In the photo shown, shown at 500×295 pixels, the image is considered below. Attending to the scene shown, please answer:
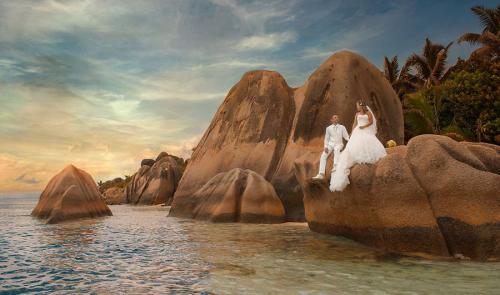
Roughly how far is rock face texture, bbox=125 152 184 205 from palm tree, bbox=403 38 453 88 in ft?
87.8

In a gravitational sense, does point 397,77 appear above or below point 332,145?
above

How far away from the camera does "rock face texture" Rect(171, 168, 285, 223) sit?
61.0ft

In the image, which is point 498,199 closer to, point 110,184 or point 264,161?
point 264,161

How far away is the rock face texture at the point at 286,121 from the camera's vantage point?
21312 mm

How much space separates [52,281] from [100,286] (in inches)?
44.3

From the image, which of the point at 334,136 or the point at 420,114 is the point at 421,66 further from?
the point at 334,136

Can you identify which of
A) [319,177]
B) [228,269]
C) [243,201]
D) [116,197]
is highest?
[116,197]

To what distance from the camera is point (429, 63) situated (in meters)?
41.8

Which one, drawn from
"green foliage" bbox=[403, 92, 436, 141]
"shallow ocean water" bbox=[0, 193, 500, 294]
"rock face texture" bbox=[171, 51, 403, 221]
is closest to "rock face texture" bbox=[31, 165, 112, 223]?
"rock face texture" bbox=[171, 51, 403, 221]

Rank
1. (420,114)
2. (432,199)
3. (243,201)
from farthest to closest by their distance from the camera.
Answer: (420,114) < (243,201) < (432,199)

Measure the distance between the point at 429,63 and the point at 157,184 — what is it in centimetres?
3025

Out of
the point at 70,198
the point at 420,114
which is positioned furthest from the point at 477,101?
the point at 70,198

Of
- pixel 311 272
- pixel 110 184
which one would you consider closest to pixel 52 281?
pixel 311 272

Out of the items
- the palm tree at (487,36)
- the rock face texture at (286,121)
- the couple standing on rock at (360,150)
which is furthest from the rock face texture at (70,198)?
the palm tree at (487,36)
